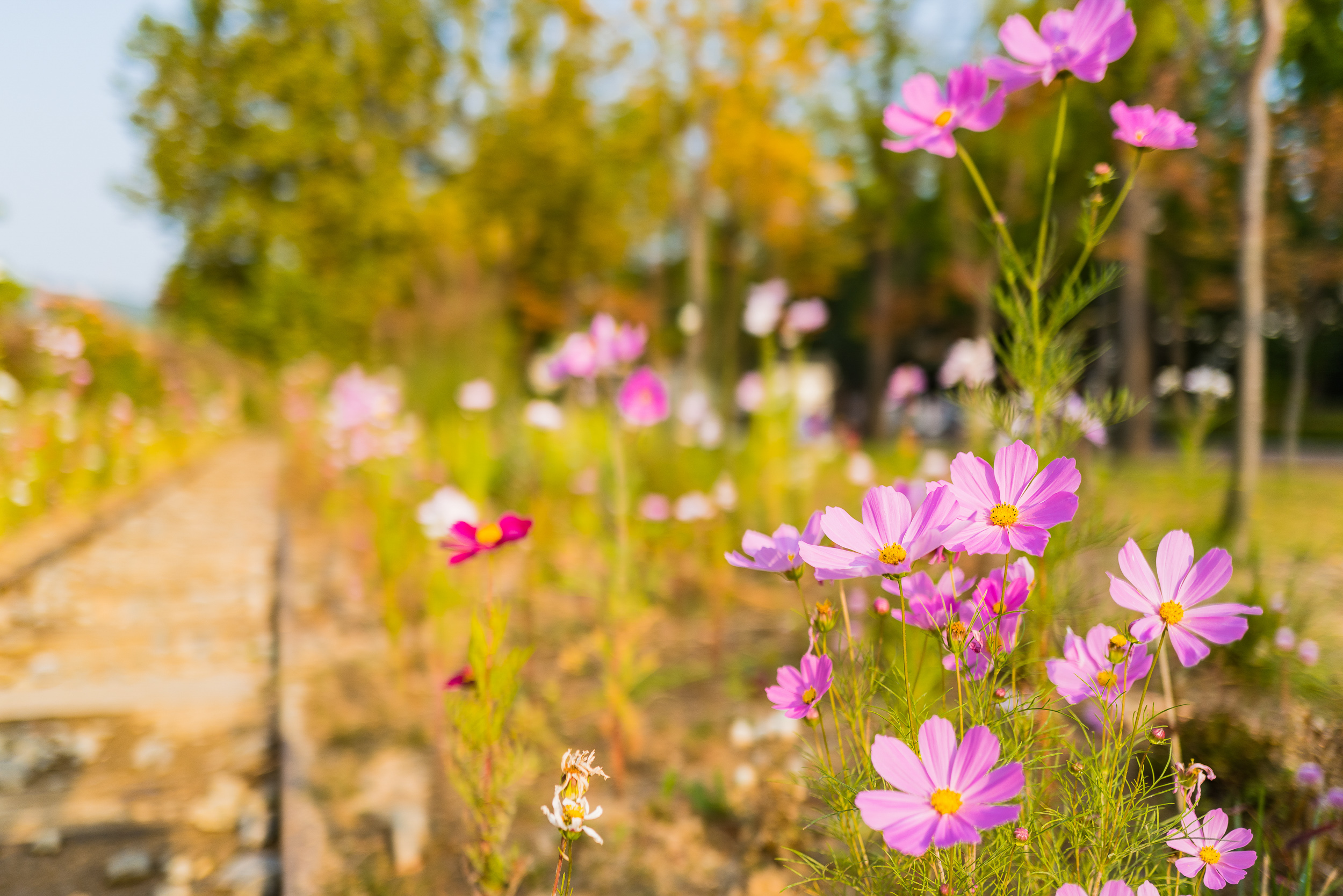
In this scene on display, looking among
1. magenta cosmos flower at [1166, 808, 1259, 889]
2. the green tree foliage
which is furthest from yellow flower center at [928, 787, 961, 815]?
the green tree foliage

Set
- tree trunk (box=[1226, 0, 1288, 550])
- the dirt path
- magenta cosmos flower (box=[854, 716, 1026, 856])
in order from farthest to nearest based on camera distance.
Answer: tree trunk (box=[1226, 0, 1288, 550]) < the dirt path < magenta cosmos flower (box=[854, 716, 1026, 856])

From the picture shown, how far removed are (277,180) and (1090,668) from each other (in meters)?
21.2

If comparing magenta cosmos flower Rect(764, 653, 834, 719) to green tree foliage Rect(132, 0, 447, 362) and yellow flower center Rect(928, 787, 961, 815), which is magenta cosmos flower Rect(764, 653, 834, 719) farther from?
green tree foliage Rect(132, 0, 447, 362)

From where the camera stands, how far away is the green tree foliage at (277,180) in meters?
17.3

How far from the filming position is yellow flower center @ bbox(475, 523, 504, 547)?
1.42 meters

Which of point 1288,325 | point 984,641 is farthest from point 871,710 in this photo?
point 1288,325

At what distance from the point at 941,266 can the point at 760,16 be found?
21.5 ft

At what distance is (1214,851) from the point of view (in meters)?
0.97

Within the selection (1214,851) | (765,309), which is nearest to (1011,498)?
(1214,851)

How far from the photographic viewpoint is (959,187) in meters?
12.3

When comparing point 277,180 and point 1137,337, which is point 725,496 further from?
point 277,180

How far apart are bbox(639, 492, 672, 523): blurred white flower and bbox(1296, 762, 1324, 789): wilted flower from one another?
80.9 inches

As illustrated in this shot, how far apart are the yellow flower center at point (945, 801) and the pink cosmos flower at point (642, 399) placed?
1.71 metres

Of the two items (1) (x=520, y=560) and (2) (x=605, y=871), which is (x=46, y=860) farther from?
(1) (x=520, y=560)
